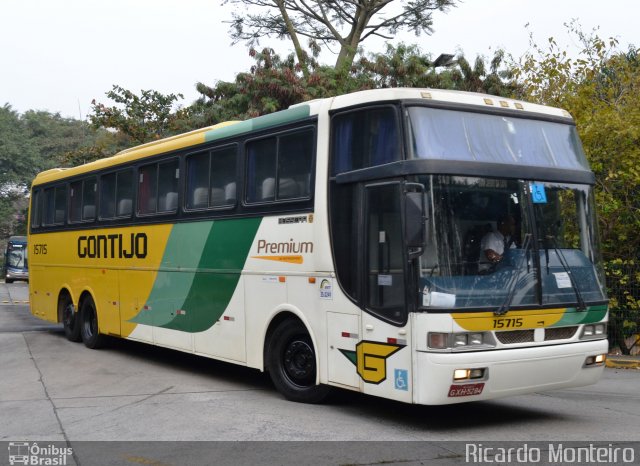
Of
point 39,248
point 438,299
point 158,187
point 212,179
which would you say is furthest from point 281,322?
point 39,248

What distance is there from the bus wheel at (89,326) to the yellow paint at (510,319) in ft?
29.4

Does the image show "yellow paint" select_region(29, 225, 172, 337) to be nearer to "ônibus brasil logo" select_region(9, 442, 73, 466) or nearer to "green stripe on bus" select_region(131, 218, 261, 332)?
"green stripe on bus" select_region(131, 218, 261, 332)

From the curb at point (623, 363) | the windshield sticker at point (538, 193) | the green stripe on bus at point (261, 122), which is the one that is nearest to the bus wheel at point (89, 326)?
the green stripe on bus at point (261, 122)

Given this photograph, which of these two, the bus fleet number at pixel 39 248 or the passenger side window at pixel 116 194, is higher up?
the passenger side window at pixel 116 194

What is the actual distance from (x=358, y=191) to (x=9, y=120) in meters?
61.1

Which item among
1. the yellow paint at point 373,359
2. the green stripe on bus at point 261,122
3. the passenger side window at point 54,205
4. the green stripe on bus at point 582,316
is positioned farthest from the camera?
the passenger side window at point 54,205

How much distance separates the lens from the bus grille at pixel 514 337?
776 centimetres

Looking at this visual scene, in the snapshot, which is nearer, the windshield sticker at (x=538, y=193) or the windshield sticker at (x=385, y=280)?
the windshield sticker at (x=385, y=280)

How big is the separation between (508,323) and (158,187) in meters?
6.57

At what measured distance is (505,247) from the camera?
7945mm

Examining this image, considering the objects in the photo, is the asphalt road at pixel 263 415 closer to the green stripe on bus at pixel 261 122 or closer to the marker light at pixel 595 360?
the marker light at pixel 595 360

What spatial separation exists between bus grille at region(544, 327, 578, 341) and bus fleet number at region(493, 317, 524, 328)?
0.38m

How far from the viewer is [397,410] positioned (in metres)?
9.13

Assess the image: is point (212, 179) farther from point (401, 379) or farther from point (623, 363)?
point (623, 363)
